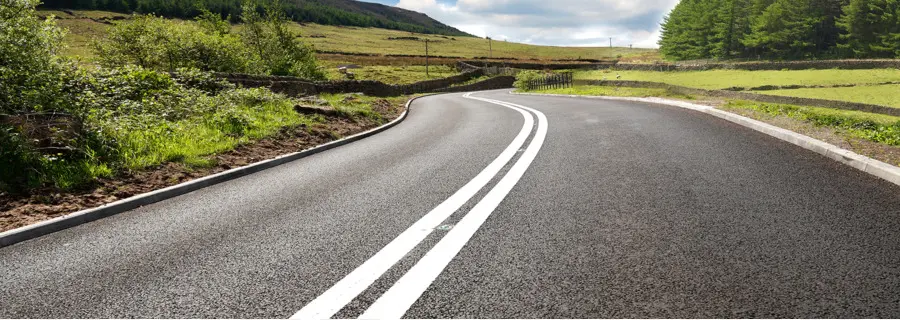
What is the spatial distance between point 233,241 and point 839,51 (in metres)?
84.1

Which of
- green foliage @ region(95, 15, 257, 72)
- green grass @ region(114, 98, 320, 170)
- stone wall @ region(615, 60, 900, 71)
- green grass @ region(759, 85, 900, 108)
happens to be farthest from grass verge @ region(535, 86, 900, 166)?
stone wall @ region(615, 60, 900, 71)

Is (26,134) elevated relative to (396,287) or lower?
elevated

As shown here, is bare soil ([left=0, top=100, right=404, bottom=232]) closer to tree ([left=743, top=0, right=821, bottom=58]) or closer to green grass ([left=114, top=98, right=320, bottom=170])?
green grass ([left=114, top=98, right=320, bottom=170])

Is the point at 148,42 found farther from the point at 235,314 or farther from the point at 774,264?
the point at 774,264

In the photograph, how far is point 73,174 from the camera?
555 centimetres

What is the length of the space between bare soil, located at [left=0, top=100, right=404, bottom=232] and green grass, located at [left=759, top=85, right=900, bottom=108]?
3414 centimetres

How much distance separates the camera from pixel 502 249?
3.03 metres

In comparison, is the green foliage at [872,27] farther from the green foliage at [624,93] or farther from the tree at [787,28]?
the green foliage at [624,93]

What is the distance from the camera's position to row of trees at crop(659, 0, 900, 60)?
58281 mm

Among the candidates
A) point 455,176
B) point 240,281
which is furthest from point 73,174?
point 455,176

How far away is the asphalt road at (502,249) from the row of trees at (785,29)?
2856 inches

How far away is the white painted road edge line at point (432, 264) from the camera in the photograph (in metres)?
2.29

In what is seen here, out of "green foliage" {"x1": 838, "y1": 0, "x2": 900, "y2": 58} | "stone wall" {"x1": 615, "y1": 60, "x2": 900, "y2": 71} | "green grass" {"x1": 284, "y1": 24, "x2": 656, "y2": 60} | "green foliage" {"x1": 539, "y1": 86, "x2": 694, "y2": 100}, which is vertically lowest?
"green foliage" {"x1": 539, "y1": 86, "x2": 694, "y2": 100}

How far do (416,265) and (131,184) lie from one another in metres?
4.78
